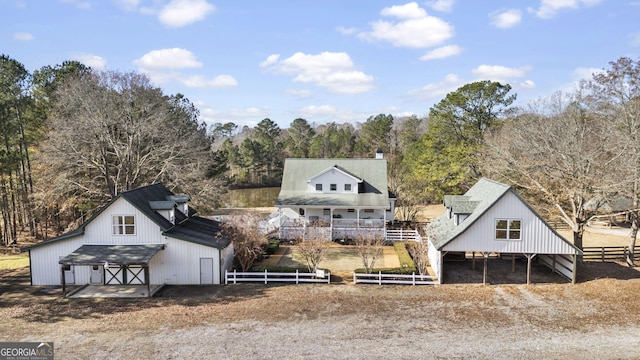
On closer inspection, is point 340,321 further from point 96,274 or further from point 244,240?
point 96,274

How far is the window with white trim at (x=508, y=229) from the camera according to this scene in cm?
2206

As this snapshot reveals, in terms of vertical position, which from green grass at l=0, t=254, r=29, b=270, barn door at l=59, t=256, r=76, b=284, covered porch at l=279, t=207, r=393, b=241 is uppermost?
covered porch at l=279, t=207, r=393, b=241

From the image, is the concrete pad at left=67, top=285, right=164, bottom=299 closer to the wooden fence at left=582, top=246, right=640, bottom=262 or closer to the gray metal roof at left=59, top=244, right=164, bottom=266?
the gray metal roof at left=59, top=244, right=164, bottom=266

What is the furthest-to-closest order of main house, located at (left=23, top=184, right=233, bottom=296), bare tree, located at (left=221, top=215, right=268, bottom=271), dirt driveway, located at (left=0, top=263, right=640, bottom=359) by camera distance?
bare tree, located at (left=221, top=215, right=268, bottom=271), main house, located at (left=23, top=184, right=233, bottom=296), dirt driveway, located at (left=0, top=263, right=640, bottom=359)

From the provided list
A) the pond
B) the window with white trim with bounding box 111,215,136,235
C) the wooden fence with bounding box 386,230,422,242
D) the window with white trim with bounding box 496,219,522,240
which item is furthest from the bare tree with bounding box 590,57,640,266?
the pond

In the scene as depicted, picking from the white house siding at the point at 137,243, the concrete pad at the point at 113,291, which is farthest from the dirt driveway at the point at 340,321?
the white house siding at the point at 137,243

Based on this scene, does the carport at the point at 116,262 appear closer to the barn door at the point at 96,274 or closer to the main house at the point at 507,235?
the barn door at the point at 96,274

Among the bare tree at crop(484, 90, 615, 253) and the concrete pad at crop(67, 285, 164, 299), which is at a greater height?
the bare tree at crop(484, 90, 615, 253)

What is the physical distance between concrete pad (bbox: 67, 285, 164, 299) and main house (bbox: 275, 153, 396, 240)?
13.4 m

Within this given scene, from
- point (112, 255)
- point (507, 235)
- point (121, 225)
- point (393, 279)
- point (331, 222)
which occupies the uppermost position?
point (121, 225)

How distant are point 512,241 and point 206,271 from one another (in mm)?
16946

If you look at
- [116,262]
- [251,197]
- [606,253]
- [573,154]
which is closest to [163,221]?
[116,262]

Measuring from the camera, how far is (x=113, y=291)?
70.3 ft

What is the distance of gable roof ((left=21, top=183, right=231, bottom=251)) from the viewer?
22.3 metres
